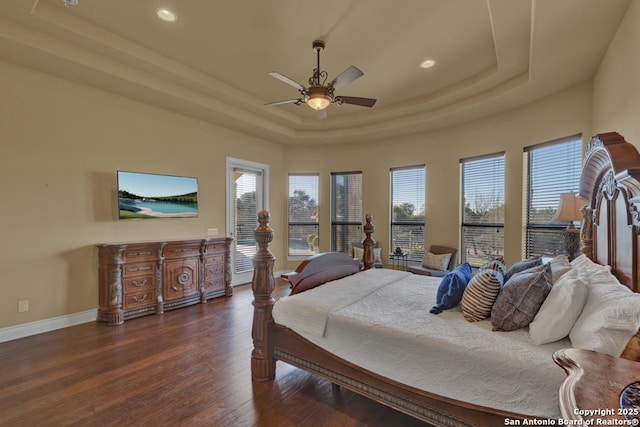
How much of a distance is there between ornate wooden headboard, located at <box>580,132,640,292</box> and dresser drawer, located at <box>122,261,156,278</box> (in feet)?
15.3

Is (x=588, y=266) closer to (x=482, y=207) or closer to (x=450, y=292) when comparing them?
(x=450, y=292)

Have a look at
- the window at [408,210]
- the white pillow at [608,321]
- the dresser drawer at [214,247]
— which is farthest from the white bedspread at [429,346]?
the window at [408,210]

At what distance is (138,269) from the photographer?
3.81 meters

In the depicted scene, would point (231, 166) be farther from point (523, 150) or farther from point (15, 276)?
point (523, 150)

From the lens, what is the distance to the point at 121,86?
363 cm

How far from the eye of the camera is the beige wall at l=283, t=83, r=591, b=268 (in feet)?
12.1

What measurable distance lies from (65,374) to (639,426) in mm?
3476

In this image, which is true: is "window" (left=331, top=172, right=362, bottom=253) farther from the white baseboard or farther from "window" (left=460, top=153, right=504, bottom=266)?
the white baseboard

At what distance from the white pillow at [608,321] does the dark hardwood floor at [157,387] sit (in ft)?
3.85

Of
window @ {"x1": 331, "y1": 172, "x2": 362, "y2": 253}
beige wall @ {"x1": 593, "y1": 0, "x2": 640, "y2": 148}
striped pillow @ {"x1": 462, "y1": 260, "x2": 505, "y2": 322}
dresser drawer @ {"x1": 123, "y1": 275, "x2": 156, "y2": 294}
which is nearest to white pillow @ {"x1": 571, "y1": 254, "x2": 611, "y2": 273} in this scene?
striped pillow @ {"x1": 462, "y1": 260, "x2": 505, "y2": 322}

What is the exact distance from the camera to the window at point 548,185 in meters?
3.59

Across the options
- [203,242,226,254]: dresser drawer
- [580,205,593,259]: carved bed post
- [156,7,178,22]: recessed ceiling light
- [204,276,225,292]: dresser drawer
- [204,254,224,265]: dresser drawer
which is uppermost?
[156,7,178,22]: recessed ceiling light

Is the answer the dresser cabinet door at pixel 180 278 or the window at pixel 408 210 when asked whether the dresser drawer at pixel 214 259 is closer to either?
the dresser cabinet door at pixel 180 278

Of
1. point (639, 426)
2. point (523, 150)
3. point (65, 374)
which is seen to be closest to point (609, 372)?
point (639, 426)
